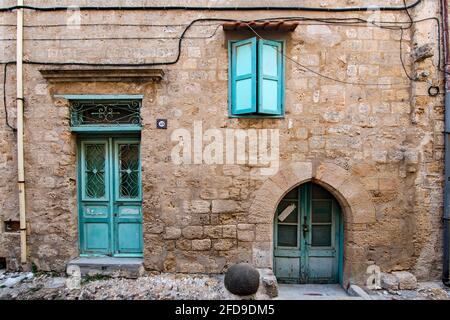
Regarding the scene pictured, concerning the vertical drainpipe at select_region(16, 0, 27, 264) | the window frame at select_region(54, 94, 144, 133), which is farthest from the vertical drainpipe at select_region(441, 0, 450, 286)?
the vertical drainpipe at select_region(16, 0, 27, 264)

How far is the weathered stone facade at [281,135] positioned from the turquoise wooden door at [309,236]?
27 centimetres

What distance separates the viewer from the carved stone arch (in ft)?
12.4

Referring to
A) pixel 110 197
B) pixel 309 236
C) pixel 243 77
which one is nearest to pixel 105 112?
pixel 110 197

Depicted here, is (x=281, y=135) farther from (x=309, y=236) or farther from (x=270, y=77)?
(x=309, y=236)

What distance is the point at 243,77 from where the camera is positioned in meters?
3.68

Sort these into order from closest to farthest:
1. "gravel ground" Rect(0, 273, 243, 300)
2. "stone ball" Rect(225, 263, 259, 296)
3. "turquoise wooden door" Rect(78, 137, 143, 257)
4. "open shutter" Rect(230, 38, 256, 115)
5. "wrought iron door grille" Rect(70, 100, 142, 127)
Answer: "stone ball" Rect(225, 263, 259, 296) < "gravel ground" Rect(0, 273, 243, 300) < "open shutter" Rect(230, 38, 256, 115) < "wrought iron door grille" Rect(70, 100, 142, 127) < "turquoise wooden door" Rect(78, 137, 143, 257)

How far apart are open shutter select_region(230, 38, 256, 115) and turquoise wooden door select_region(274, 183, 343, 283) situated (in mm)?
1561

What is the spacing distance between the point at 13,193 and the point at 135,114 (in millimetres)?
2214

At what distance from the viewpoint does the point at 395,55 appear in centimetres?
381

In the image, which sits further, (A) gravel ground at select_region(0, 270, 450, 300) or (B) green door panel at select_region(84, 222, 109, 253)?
(B) green door panel at select_region(84, 222, 109, 253)

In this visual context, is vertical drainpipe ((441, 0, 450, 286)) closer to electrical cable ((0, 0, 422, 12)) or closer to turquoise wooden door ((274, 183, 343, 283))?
electrical cable ((0, 0, 422, 12))

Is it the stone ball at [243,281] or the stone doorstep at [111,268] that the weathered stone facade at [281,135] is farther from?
the stone ball at [243,281]

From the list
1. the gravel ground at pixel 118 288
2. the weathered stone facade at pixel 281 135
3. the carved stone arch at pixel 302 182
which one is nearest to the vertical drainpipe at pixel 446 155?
the weathered stone facade at pixel 281 135
